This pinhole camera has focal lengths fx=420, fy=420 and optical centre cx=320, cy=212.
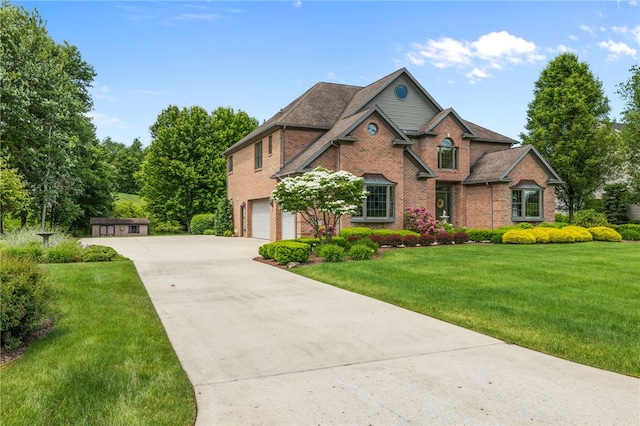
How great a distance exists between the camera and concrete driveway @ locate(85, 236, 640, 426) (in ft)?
11.5

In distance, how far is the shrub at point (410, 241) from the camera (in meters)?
17.9

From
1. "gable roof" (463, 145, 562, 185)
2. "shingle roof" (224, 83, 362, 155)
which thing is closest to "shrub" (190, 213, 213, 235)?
"shingle roof" (224, 83, 362, 155)

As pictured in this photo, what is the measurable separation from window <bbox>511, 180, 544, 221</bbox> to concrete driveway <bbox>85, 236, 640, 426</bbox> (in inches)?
799

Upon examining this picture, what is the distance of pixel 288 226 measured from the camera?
21828 mm

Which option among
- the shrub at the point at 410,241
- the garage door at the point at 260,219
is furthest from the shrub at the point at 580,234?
the garage door at the point at 260,219

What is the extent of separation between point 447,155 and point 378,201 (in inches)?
317

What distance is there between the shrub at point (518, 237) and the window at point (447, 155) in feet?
25.7

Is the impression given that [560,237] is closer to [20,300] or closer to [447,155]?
[447,155]

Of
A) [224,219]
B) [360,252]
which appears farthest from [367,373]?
[224,219]

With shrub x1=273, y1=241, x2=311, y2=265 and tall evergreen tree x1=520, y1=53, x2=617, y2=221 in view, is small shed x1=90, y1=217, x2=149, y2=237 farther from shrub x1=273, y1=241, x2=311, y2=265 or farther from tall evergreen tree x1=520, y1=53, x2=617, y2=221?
tall evergreen tree x1=520, y1=53, x2=617, y2=221

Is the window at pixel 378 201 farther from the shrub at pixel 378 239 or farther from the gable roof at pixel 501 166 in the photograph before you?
the gable roof at pixel 501 166

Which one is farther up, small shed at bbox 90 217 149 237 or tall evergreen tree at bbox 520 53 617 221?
tall evergreen tree at bbox 520 53 617 221

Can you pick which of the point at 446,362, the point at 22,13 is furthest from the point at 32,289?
the point at 22,13

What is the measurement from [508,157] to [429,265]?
16.1 meters
